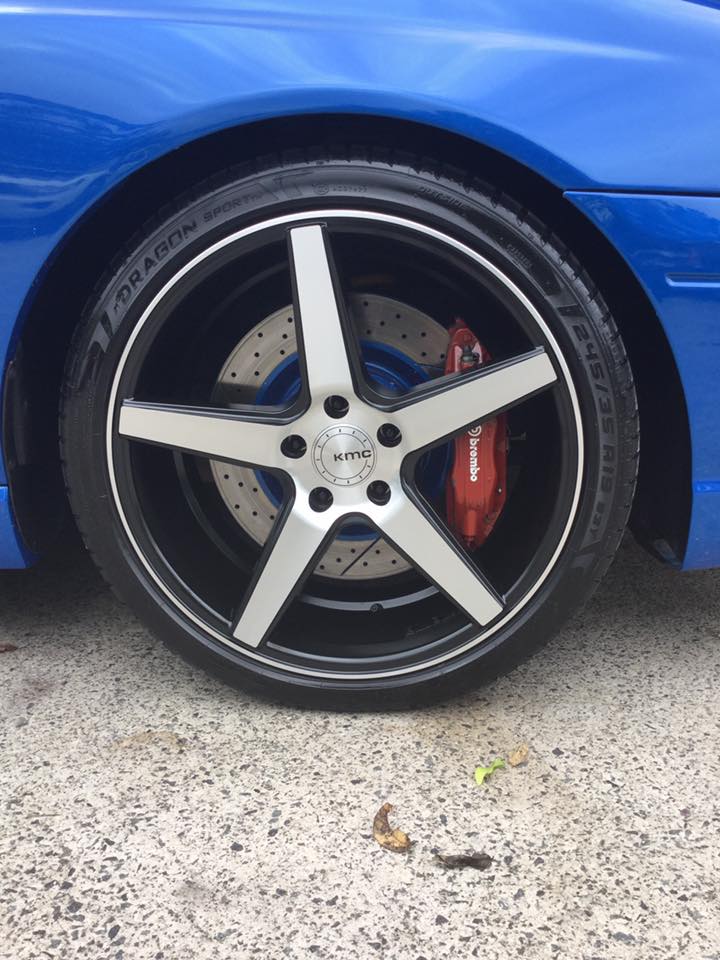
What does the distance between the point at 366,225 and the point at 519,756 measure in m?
0.92

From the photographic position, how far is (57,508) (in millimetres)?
1618

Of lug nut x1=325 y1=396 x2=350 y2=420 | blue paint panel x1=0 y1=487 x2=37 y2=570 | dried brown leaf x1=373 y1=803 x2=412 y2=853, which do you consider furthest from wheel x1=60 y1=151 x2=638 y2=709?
dried brown leaf x1=373 y1=803 x2=412 y2=853

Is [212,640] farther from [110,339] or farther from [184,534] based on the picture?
[110,339]

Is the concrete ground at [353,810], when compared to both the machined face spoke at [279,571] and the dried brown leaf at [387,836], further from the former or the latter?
the machined face spoke at [279,571]

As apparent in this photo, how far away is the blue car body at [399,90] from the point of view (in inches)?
47.0

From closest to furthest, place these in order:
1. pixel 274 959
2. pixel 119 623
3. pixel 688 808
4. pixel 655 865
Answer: pixel 274 959 < pixel 655 865 < pixel 688 808 < pixel 119 623

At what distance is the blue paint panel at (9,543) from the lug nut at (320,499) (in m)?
0.52

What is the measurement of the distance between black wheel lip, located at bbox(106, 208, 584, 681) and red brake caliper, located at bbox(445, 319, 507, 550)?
209 millimetres

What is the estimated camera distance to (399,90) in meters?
1.19

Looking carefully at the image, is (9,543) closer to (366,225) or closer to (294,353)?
(294,353)

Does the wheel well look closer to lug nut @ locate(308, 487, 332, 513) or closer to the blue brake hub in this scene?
the blue brake hub

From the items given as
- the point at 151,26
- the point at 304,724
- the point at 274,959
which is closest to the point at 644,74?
the point at 151,26

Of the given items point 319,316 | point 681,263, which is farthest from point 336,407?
point 681,263

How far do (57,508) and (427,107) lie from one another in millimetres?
1013
